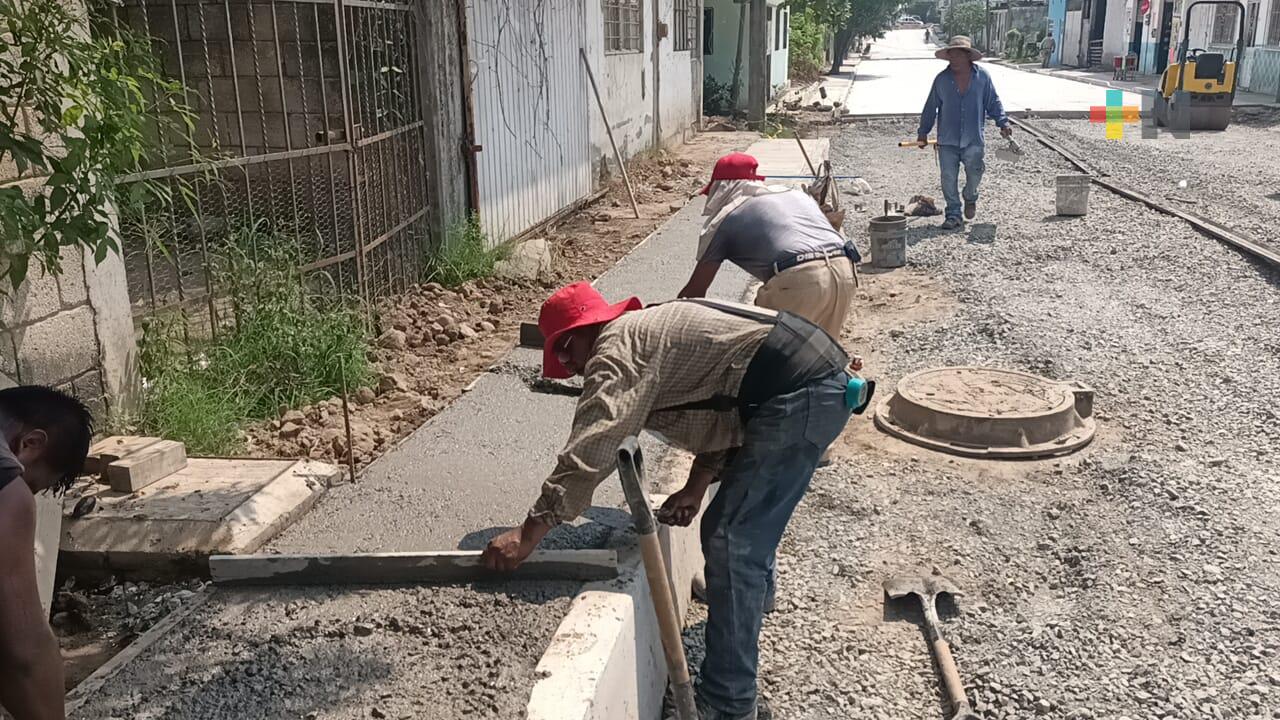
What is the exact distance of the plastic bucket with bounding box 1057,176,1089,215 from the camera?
38.1 ft

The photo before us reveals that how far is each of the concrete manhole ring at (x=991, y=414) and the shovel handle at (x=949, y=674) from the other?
1.93 meters

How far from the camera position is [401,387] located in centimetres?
581

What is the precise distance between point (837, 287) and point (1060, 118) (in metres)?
20.5

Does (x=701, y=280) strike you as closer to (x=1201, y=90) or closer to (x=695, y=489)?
(x=695, y=489)

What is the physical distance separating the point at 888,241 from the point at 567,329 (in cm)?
730

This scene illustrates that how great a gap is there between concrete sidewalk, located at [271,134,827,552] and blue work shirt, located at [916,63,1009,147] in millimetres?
6574

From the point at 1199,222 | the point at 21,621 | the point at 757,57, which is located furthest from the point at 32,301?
the point at 757,57

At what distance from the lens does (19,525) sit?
1.95 m

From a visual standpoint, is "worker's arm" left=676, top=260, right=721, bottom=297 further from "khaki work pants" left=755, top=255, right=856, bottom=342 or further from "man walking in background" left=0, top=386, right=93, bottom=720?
"man walking in background" left=0, top=386, right=93, bottom=720

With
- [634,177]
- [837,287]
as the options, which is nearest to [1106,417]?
[837,287]

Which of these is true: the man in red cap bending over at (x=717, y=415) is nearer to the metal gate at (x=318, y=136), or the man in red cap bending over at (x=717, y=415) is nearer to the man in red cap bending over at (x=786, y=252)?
the man in red cap bending over at (x=786, y=252)

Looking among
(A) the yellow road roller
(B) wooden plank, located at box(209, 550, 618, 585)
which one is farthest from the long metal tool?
(A) the yellow road roller

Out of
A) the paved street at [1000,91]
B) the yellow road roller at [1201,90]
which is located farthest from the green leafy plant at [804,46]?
the yellow road roller at [1201,90]

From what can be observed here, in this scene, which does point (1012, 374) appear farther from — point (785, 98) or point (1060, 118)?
point (785, 98)
